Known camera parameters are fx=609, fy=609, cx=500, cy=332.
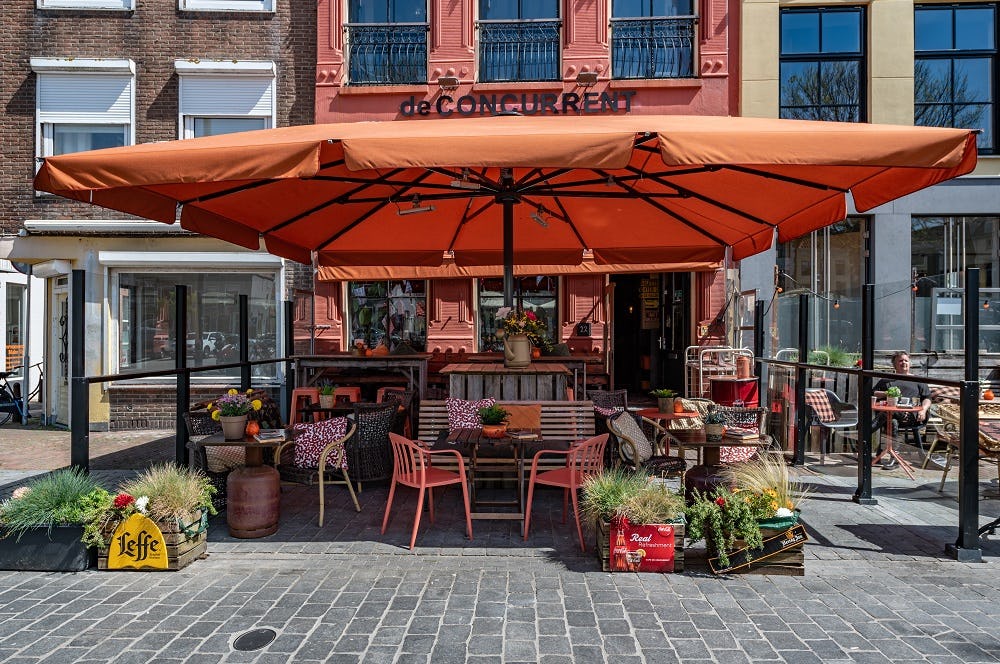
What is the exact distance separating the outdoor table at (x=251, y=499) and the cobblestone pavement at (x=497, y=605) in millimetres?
148

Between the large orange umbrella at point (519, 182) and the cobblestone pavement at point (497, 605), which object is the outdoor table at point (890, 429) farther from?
the large orange umbrella at point (519, 182)

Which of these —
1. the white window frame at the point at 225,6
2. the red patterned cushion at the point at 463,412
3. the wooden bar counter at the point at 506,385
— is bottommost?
the red patterned cushion at the point at 463,412

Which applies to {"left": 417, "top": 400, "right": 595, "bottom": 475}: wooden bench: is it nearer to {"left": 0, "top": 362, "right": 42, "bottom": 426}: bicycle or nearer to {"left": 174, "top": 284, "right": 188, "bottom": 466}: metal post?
{"left": 174, "top": 284, "right": 188, "bottom": 466}: metal post

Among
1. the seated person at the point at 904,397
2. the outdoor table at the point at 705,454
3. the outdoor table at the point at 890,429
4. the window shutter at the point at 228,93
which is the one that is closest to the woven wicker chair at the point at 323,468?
the outdoor table at the point at 705,454

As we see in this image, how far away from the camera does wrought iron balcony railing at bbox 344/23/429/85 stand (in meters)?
10.7

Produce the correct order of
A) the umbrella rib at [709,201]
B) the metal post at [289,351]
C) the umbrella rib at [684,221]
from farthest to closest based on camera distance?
the metal post at [289,351] < the umbrella rib at [684,221] < the umbrella rib at [709,201]

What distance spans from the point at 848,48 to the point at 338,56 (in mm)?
8674

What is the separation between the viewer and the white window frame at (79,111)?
10.7 m

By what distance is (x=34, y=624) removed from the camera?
3.42 meters

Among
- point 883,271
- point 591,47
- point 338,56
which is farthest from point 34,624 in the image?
point 883,271

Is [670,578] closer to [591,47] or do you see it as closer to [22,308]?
[591,47]

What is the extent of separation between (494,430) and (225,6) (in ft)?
33.3

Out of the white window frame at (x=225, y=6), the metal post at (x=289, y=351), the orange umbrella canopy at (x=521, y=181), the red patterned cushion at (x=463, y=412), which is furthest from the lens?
the white window frame at (x=225, y=6)

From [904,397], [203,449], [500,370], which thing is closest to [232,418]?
[203,449]
